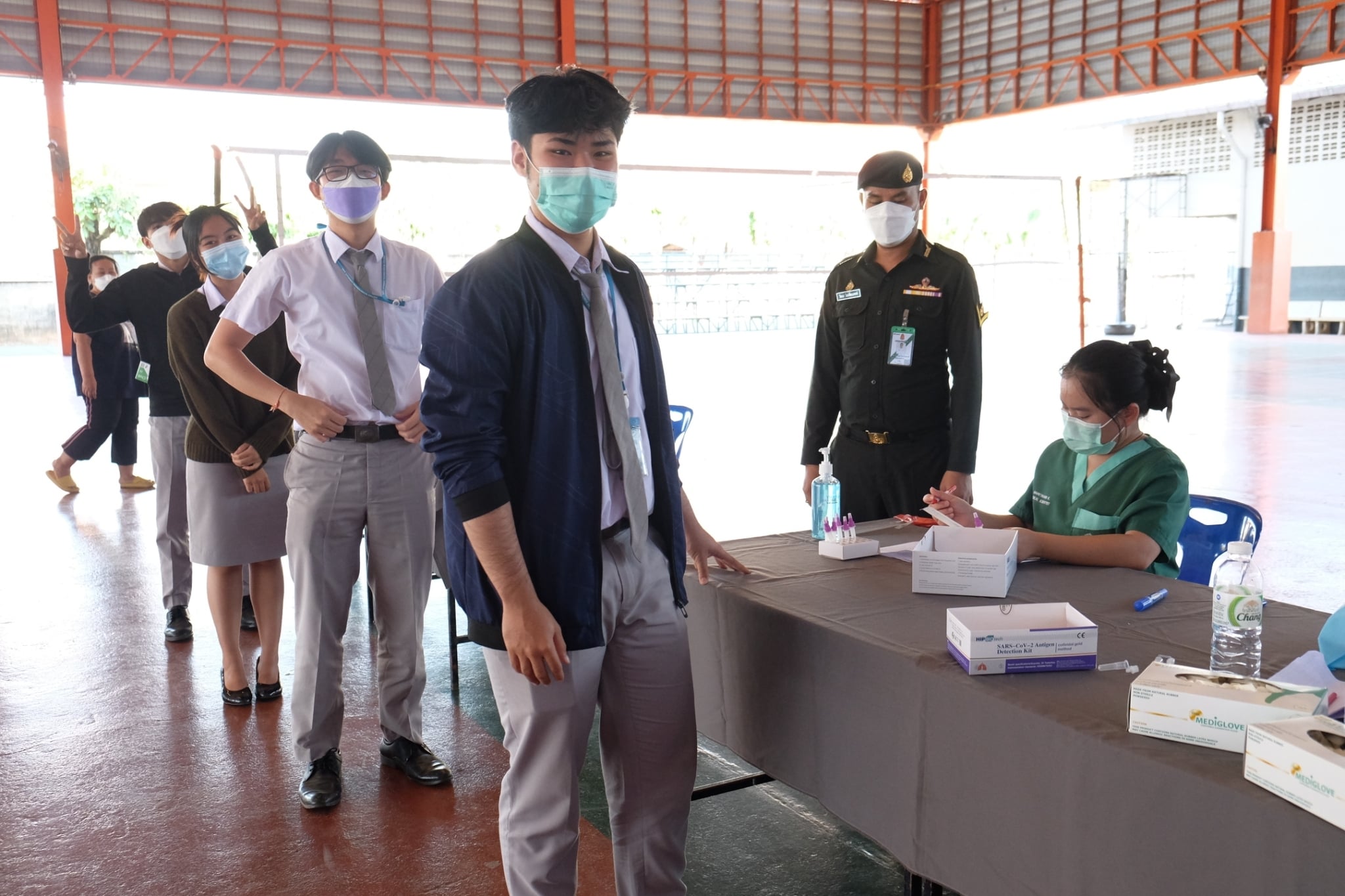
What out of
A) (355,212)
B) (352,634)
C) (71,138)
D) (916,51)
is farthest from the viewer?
(916,51)

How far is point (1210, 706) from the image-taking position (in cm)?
136

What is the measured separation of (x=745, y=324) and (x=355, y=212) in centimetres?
2119

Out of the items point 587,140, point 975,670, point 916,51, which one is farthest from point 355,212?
point 916,51

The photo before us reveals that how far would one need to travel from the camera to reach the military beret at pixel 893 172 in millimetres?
2994

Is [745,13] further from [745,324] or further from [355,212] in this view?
[355,212]

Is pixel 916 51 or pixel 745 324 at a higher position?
pixel 916 51

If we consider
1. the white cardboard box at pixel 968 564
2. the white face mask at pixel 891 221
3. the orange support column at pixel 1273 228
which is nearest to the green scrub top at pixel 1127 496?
the white cardboard box at pixel 968 564

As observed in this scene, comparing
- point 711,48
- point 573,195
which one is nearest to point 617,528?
point 573,195

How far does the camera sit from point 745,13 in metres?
18.5

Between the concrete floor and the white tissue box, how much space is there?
691mm

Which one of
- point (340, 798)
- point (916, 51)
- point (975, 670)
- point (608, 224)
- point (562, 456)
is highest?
point (916, 51)

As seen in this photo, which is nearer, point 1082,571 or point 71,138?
point 1082,571

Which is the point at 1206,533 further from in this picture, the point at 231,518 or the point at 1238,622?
the point at 231,518

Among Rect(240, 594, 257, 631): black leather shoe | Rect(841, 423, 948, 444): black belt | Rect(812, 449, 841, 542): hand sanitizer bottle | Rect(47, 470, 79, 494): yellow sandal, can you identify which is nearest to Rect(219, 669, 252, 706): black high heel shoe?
Rect(240, 594, 257, 631): black leather shoe
